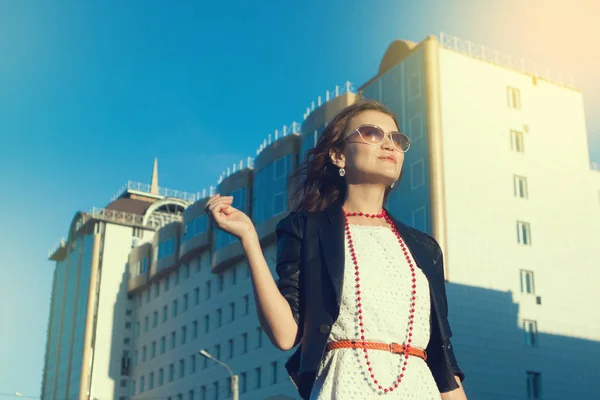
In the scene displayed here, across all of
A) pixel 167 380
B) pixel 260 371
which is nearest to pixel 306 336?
pixel 260 371

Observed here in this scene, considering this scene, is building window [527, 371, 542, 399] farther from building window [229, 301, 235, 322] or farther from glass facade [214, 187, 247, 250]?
glass facade [214, 187, 247, 250]

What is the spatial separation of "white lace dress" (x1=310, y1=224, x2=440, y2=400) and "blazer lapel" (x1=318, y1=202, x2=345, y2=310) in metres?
0.05

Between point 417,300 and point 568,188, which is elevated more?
point 568,188

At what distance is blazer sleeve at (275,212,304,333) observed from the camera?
13.8 ft

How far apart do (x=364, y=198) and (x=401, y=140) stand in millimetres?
344

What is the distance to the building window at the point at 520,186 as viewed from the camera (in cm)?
4572

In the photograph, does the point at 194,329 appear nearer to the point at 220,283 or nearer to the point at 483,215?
the point at 220,283

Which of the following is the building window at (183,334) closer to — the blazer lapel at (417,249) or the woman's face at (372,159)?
the blazer lapel at (417,249)

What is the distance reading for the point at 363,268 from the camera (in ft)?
13.9

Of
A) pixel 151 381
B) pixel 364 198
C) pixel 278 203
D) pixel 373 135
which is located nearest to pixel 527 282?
pixel 278 203

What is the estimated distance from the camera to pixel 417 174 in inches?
1748

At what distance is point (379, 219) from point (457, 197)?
130 feet

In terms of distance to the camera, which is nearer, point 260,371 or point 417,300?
point 417,300

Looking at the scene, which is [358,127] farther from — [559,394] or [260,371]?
[260,371]
